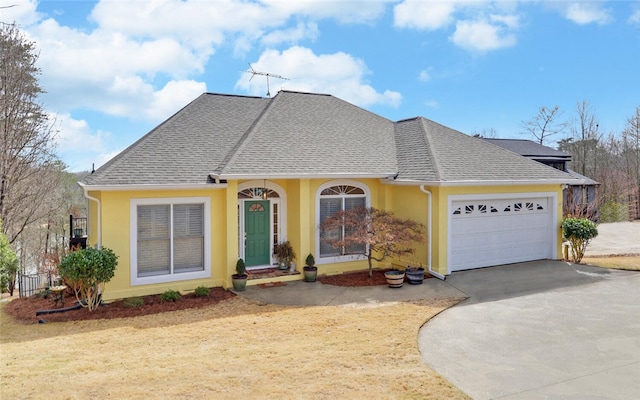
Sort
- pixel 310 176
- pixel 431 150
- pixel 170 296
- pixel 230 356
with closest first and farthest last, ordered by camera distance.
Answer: pixel 230 356 → pixel 170 296 → pixel 310 176 → pixel 431 150

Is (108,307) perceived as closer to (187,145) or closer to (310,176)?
(187,145)

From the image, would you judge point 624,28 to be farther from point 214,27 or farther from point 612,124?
point 612,124

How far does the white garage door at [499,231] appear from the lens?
42.6ft

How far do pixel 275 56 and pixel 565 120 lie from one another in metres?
34.0

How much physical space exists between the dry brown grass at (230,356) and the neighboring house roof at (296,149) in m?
3.83

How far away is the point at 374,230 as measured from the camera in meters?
12.1

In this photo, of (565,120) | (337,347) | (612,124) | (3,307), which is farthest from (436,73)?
(612,124)

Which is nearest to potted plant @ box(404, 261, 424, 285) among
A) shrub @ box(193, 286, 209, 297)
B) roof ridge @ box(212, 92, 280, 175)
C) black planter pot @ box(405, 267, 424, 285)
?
black planter pot @ box(405, 267, 424, 285)

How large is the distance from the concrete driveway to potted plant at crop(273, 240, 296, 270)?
4.88 meters

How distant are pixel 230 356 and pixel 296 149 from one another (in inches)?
316

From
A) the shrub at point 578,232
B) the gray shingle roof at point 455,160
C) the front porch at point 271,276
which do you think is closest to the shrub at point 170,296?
the front porch at point 271,276

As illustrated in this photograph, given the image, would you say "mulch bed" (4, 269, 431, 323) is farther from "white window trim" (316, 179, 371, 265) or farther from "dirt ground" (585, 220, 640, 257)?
"dirt ground" (585, 220, 640, 257)

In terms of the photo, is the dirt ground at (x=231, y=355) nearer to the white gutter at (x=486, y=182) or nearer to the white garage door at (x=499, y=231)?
the white garage door at (x=499, y=231)

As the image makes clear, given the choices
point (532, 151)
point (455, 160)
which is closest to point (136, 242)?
point (455, 160)
